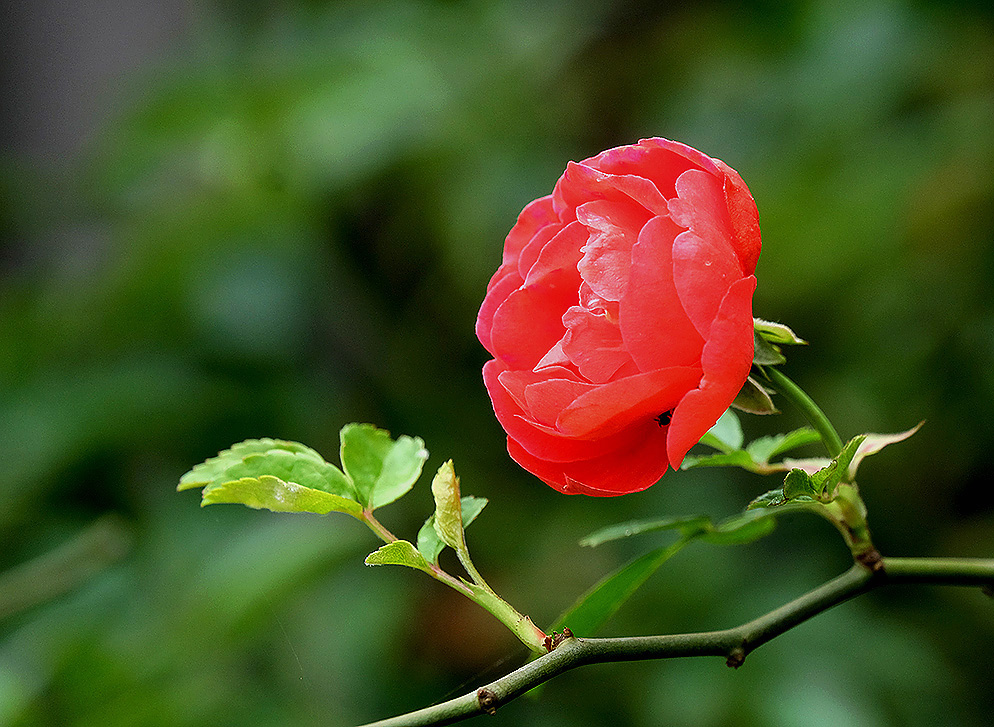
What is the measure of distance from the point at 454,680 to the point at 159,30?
1509mm

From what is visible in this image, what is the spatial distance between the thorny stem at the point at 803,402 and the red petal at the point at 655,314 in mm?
51

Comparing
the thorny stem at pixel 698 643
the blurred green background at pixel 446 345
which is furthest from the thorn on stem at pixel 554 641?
the blurred green background at pixel 446 345

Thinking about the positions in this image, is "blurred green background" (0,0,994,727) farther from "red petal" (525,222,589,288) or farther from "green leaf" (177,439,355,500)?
"red petal" (525,222,589,288)

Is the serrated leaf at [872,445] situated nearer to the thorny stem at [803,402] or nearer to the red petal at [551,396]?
the thorny stem at [803,402]

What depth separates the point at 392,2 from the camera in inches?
56.1

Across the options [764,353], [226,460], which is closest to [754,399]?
[764,353]

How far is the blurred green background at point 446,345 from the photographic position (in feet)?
3.17

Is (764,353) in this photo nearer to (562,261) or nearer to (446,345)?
(562,261)

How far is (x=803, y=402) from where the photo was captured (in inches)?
14.2

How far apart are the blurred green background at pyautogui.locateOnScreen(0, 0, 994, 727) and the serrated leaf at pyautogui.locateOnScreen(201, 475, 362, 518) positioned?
44 centimetres

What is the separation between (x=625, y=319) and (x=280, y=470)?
0.16 m

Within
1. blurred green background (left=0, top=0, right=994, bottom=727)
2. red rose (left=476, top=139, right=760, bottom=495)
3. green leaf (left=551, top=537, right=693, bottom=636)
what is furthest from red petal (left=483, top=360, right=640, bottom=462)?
blurred green background (left=0, top=0, right=994, bottom=727)

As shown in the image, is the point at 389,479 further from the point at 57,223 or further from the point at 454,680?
the point at 57,223

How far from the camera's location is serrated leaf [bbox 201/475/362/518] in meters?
0.35
